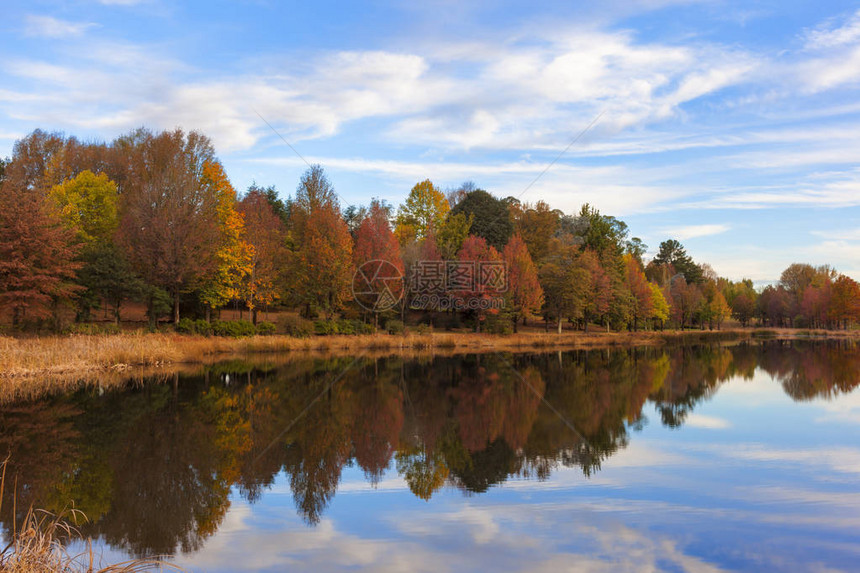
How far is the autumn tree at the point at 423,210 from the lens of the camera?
5662cm

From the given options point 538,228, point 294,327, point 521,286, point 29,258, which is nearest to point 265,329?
point 294,327

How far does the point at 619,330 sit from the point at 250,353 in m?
41.5

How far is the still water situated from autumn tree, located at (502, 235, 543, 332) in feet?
78.3

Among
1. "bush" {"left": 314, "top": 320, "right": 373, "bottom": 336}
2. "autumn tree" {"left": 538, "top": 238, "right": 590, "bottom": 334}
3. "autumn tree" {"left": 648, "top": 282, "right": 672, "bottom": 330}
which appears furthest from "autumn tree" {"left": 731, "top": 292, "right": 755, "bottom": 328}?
"bush" {"left": 314, "top": 320, "right": 373, "bottom": 336}

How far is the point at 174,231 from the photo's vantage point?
3294cm

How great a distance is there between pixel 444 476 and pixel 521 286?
35010mm

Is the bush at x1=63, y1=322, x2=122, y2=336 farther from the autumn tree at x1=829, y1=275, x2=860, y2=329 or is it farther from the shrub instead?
the autumn tree at x1=829, y1=275, x2=860, y2=329

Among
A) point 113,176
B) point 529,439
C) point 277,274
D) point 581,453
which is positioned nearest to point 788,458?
point 581,453

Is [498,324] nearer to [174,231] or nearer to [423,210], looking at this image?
[423,210]

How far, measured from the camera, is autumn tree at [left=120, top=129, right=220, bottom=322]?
1287 inches

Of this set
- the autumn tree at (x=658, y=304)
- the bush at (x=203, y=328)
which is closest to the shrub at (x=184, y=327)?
the bush at (x=203, y=328)

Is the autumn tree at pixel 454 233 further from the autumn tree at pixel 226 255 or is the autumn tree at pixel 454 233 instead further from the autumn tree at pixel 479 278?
the autumn tree at pixel 226 255

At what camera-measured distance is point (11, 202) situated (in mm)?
24859

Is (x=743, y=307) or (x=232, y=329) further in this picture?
(x=743, y=307)
